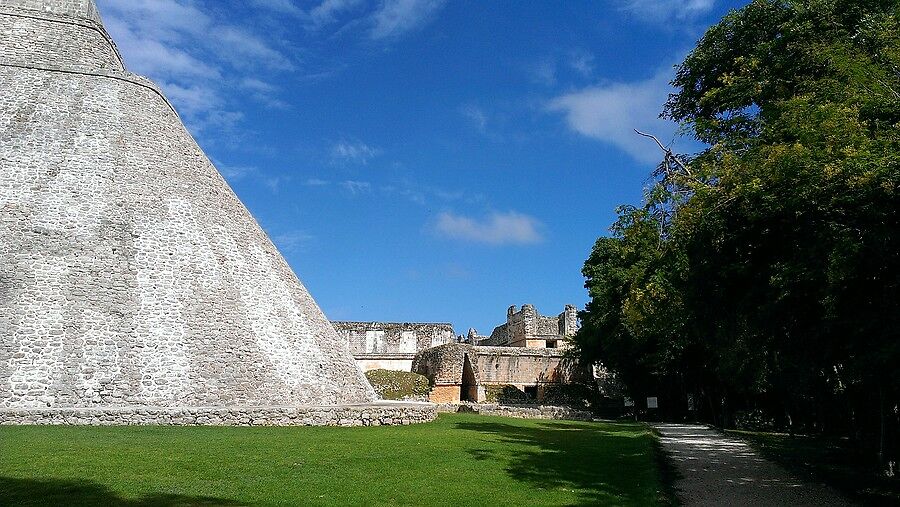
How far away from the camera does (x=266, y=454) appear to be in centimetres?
1002

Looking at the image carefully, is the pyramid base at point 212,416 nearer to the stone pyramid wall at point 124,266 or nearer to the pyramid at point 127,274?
the pyramid at point 127,274

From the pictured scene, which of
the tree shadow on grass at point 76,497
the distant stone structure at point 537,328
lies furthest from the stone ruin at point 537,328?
the tree shadow on grass at point 76,497

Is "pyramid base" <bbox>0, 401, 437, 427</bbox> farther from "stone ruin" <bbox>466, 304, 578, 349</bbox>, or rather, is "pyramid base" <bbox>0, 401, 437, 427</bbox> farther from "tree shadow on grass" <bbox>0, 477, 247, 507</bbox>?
"stone ruin" <bbox>466, 304, 578, 349</bbox>

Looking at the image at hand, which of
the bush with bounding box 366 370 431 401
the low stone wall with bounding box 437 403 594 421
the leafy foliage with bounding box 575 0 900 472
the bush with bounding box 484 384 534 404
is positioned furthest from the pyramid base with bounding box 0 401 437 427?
the bush with bounding box 484 384 534 404

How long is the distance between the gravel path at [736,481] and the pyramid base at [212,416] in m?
6.98

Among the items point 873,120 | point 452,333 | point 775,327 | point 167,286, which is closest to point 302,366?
point 167,286

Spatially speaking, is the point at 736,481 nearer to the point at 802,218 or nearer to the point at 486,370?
the point at 802,218

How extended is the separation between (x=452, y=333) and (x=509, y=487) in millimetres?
32313

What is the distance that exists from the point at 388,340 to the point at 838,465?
29034mm

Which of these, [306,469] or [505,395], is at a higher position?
[505,395]

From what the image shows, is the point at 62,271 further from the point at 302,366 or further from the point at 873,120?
the point at 873,120

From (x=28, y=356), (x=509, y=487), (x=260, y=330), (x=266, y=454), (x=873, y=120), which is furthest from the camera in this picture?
(x=260, y=330)

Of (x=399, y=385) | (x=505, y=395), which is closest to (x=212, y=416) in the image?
(x=399, y=385)

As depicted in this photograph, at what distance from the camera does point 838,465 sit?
11.6 meters
